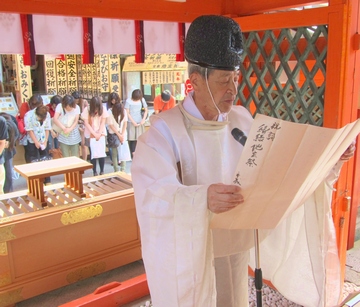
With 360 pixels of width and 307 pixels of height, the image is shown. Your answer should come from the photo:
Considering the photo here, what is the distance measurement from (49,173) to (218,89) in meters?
2.59

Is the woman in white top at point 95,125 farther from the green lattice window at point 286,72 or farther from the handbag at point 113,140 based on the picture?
the green lattice window at point 286,72

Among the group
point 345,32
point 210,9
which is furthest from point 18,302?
point 345,32

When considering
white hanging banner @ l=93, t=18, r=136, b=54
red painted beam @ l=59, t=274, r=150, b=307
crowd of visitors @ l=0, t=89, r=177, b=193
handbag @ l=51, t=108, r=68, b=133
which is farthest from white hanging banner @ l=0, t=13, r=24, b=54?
handbag @ l=51, t=108, r=68, b=133

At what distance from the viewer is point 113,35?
13.6ft

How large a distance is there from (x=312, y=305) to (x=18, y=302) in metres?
2.90

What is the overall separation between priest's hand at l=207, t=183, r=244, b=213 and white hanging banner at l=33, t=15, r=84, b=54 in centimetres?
281

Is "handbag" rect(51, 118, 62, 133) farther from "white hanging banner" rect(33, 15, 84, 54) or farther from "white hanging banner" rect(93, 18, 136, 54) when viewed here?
"white hanging banner" rect(33, 15, 84, 54)

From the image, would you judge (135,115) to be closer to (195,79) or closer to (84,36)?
(84,36)

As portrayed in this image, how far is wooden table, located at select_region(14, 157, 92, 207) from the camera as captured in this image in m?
3.97

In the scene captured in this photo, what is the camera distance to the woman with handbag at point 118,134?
7.63m

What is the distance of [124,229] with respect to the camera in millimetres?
4430

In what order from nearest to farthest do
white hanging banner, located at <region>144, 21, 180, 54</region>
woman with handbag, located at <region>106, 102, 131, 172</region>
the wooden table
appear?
the wooden table
white hanging banner, located at <region>144, 21, 180, 54</region>
woman with handbag, located at <region>106, 102, 131, 172</region>

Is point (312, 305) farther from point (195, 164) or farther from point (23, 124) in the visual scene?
point (23, 124)

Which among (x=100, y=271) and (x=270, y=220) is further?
(x=100, y=271)
